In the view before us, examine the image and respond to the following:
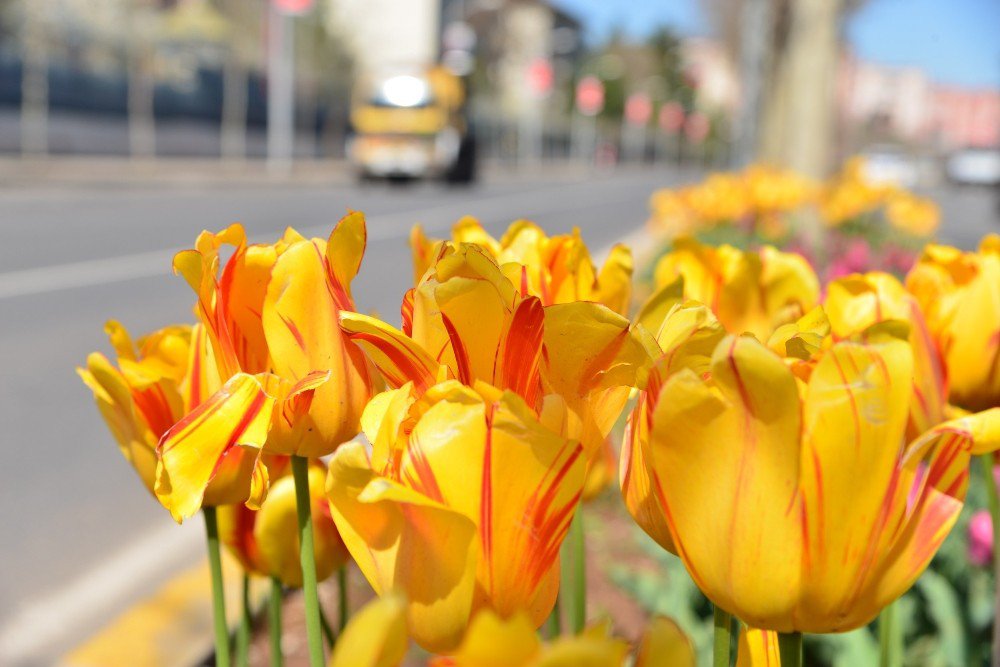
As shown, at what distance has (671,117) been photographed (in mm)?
76250

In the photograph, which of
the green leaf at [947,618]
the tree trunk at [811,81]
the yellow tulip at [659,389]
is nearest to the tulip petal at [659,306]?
the yellow tulip at [659,389]

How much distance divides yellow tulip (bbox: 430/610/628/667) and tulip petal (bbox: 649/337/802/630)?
150 millimetres

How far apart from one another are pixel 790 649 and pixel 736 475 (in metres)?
0.11

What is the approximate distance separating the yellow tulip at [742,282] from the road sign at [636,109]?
210 ft

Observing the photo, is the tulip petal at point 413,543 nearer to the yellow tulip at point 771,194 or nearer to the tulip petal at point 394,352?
the tulip petal at point 394,352

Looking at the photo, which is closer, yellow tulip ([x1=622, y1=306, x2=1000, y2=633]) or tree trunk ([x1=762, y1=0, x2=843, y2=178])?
yellow tulip ([x1=622, y1=306, x2=1000, y2=633])

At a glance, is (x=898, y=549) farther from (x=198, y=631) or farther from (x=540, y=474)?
(x=198, y=631)

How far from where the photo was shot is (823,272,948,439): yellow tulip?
0.85m

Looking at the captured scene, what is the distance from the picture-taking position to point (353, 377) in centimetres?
75

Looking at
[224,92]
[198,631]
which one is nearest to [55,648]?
[198,631]

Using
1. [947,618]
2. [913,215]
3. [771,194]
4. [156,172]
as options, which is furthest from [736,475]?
[156,172]

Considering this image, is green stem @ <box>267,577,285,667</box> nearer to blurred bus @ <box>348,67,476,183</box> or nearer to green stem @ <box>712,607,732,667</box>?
green stem @ <box>712,607,732,667</box>

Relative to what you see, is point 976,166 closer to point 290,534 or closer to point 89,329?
point 89,329

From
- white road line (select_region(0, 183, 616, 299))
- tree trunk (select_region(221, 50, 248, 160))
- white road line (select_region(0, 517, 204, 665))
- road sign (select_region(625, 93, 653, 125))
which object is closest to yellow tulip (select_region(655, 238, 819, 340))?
white road line (select_region(0, 517, 204, 665))
